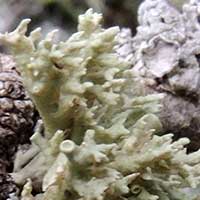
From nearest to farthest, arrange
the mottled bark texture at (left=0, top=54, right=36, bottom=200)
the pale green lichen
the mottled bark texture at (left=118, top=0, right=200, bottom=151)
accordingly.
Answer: the pale green lichen
the mottled bark texture at (left=0, top=54, right=36, bottom=200)
the mottled bark texture at (left=118, top=0, right=200, bottom=151)

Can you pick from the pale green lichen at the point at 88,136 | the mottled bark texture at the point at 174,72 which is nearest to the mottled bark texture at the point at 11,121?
the pale green lichen at the point at 88,136

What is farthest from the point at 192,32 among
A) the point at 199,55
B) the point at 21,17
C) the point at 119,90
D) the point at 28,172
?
the point at 21,17

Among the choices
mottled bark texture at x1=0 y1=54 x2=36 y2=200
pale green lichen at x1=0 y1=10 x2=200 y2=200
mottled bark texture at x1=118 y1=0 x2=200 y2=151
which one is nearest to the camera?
pale green lichen at x1=0 y1=10 x2=200 y2=200

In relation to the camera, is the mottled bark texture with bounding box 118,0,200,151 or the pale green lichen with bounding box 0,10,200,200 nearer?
the pale green lichen with bounding box 0,10,200,200

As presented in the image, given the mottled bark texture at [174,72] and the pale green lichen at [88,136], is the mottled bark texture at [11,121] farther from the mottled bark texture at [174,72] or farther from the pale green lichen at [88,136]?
the mottled bark texture at [174,72]

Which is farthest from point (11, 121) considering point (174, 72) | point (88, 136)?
point (174, 72)

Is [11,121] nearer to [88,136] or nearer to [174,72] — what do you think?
[88,136]

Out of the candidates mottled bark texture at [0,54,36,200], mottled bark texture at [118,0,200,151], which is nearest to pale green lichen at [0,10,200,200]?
mottled bark texture at [0,54,36,200]

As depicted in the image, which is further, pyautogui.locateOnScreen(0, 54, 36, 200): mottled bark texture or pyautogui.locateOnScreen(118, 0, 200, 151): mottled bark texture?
pyautogui.locateOnScreen(118, 0, 200, 151): mottled bark texture

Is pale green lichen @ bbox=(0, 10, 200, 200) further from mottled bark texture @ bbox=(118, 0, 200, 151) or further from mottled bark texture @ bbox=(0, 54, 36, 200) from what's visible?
mottled bark texture @ bbox=(118, 0, 200, 151)
